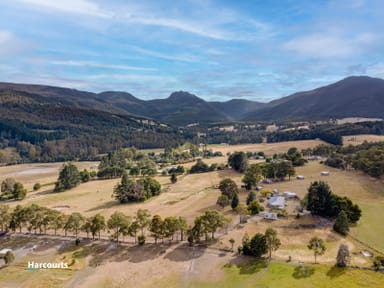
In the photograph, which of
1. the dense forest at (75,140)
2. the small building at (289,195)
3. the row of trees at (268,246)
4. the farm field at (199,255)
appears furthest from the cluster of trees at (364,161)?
the dense forest at (75,140)

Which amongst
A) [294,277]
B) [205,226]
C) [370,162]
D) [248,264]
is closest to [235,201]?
[205,226]

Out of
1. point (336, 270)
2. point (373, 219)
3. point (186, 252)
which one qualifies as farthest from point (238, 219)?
point (373, 219)

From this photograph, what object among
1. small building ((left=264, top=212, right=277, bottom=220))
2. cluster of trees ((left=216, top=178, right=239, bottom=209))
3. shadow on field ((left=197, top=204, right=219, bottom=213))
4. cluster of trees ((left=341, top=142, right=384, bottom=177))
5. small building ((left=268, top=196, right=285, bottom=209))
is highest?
cluster of trees ((left=341, top=142, right=384, bottom=177))

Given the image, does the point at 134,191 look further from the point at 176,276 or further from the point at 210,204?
the point at 176,276

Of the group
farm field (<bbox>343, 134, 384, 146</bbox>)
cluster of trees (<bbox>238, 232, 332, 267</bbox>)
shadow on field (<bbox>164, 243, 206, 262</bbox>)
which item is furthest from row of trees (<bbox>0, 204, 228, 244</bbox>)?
farm field (<bbox>343, 134, 384, 146</bbox>)

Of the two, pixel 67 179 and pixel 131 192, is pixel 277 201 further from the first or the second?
pixel 67 179

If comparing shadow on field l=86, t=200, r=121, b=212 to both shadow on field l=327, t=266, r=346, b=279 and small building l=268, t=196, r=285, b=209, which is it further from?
shadow on field l=327, t=266, r=346, b=279
